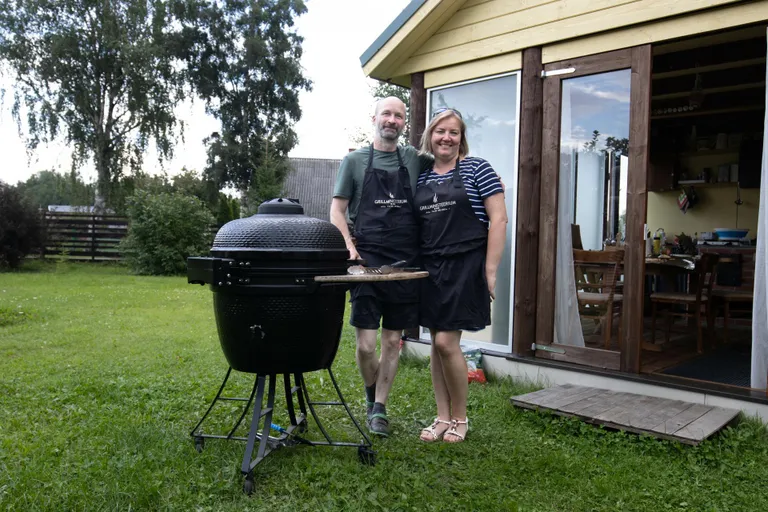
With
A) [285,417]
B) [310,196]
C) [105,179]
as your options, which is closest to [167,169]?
[105,179]

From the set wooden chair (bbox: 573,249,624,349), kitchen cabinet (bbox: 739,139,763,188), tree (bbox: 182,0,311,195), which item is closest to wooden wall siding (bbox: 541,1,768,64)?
wooden chair (bbox: 573,249,624,349)

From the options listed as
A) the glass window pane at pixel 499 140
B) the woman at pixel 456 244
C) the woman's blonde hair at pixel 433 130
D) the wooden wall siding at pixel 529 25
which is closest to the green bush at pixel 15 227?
the wooden wall siding at pixel 529 25

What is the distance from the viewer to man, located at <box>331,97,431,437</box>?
3146mm

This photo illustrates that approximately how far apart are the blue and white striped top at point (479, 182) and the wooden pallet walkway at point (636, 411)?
128 cm

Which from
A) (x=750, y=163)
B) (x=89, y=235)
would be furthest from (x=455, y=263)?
(x=89, y=235)

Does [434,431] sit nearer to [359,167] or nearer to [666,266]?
[359,167]

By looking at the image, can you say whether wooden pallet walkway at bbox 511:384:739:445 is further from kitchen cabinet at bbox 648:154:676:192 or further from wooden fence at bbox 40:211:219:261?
wooden fence at bbox 40:211:219:261

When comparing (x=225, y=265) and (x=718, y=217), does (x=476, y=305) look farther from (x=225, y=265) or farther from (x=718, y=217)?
(x=718, y=217)

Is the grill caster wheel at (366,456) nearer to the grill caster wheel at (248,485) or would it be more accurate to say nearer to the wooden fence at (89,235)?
the grill caster wheel at (248,485)

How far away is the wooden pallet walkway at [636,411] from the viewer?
3.17 metres

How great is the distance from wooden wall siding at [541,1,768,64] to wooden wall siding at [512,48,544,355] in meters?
0.18

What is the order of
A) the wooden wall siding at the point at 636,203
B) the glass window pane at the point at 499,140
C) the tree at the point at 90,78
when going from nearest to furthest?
the wooden wall siding at the point at 636,203 < the glass window pane at the point at 499,140 < the tree at the point at 90,78

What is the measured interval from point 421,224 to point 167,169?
19.8 m

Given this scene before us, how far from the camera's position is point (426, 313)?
125 inches
